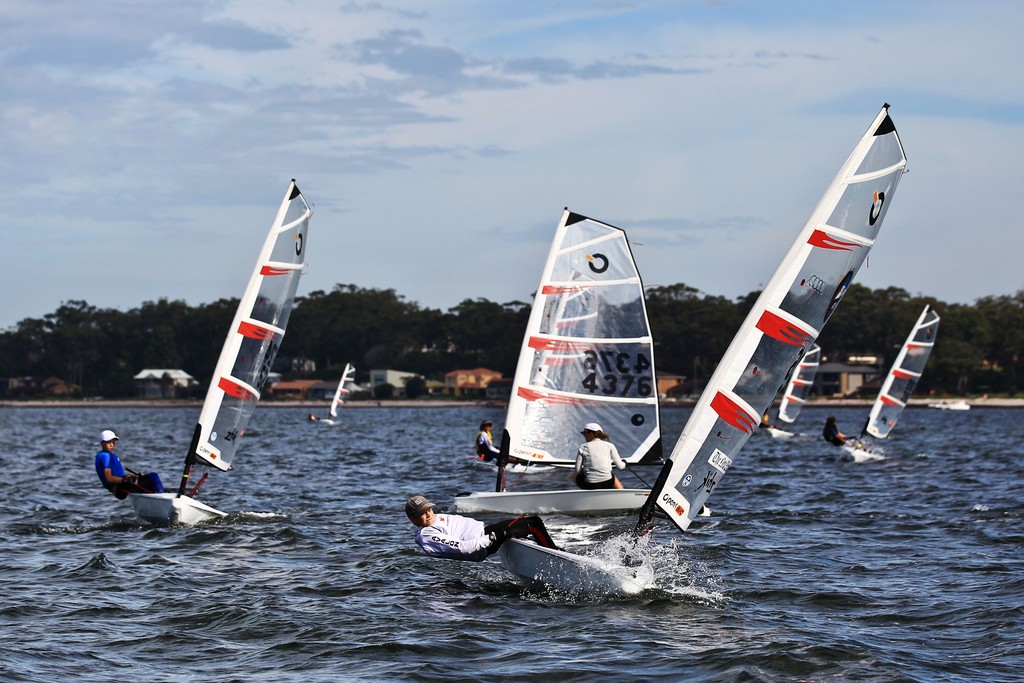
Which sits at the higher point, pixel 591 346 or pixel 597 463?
pixel 591 346

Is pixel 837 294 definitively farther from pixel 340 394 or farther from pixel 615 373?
pixel 340 394

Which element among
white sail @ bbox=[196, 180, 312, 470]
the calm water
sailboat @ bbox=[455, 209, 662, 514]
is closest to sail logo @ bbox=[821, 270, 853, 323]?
the calm water

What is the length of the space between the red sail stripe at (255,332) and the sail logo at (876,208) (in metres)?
10.8

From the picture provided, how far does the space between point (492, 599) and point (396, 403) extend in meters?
143

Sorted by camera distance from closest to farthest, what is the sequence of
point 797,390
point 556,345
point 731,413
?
point 731,413
point 556,345
point 797,390

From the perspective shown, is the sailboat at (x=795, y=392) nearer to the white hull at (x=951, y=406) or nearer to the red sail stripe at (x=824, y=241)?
the red sail stripe at (x=824, y=241)

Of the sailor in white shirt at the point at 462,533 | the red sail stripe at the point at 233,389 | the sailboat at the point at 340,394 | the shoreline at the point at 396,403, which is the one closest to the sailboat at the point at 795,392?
the sailboat at the point at 340,394

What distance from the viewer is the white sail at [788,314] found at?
39.7 ft

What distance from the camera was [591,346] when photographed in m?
21.7

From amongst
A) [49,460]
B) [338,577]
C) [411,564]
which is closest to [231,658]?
[338,577]

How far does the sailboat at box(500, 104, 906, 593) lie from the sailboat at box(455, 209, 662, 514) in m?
8.80

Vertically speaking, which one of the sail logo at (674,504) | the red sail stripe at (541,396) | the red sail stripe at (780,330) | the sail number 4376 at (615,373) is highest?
the red sail stripe at (780,330)

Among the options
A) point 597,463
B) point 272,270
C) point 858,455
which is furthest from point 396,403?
point 597,463

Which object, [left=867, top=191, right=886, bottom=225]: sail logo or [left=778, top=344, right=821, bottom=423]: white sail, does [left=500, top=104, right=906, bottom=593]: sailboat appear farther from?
[left=778, top=344, right=821, bottom=423]: white sail
